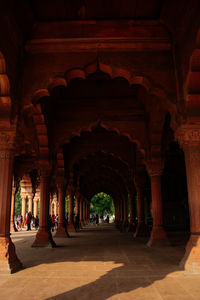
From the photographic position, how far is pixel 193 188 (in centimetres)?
691

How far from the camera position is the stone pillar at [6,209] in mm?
6449

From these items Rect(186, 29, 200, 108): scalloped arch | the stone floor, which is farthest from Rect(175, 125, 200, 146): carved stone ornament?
the stone floor

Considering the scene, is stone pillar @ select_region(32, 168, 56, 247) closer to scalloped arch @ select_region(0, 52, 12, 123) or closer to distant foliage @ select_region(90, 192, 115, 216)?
scalloped arch @ select_region(0, 52, 12, 123)

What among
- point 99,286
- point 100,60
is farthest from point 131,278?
point 100,60

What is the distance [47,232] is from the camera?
11.9 m

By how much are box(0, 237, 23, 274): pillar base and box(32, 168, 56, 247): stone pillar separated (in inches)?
191

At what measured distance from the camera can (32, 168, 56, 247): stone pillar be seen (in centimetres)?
1162

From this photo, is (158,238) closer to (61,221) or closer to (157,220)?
(157,220)

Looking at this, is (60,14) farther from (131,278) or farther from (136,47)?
(131,278)

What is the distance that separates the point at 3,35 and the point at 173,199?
1751cm

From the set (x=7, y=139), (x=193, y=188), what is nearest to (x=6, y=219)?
(x=7, y=139)

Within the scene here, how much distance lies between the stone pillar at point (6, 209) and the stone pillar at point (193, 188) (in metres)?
4.17

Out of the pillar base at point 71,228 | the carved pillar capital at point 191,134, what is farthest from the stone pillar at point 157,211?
the pillar base at point 71,228

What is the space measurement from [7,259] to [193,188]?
4.84m
